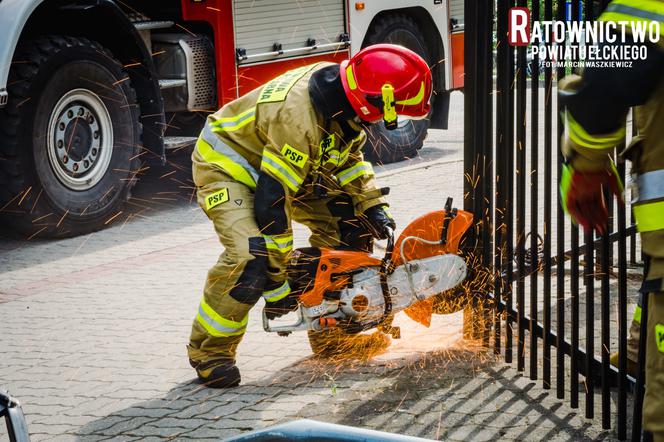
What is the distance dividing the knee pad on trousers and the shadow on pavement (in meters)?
0.47

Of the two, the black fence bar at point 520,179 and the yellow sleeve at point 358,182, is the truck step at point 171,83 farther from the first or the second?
the black fence bar at point 520,179

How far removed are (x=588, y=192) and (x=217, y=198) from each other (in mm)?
2239

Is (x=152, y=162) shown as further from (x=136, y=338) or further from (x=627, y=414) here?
(x=627, y=414)

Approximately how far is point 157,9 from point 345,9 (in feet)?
6.72

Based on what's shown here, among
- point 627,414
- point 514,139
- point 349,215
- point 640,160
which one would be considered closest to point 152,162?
point 349,215

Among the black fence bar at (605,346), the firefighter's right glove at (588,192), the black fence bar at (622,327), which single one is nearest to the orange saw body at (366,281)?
the black fence bar at (605,346)

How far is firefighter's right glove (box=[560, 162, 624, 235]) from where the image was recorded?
9.40 ft

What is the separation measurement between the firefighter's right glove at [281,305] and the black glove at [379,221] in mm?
606

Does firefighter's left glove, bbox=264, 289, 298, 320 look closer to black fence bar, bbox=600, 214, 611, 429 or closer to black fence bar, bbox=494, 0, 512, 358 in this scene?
black fence bar, bbox=494, 0, 512, 358

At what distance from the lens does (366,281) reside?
4.86 metres

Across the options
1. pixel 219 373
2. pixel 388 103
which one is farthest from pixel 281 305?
pixel 388 103

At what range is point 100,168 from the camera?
810 cm

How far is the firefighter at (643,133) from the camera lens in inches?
100.0

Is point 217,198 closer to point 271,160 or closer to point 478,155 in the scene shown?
point 271,160
